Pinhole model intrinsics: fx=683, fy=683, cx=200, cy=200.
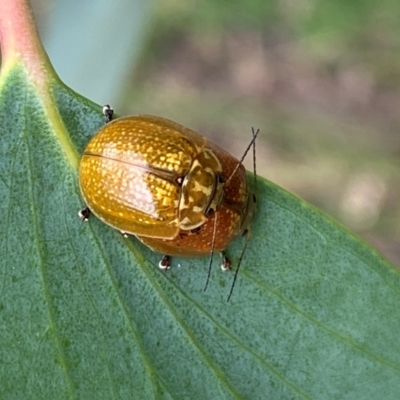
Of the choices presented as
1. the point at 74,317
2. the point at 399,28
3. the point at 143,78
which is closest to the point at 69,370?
the point at 74,317

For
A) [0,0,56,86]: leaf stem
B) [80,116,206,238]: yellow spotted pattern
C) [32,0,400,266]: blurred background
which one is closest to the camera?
[0,0,56,86]: leaf stem

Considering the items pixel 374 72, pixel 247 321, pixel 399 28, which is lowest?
pixel 247 321

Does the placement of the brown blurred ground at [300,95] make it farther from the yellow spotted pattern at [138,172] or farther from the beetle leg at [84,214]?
the beetle leg at [84,214]

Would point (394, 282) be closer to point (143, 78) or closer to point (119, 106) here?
point (119, 106)

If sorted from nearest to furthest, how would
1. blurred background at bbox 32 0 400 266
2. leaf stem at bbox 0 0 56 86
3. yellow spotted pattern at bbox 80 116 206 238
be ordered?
leaf stem at bbox 0 0 56 86
yellow spotted pattern at bbox 80 116 206 238
blurred background at bbox 32 0 400 266

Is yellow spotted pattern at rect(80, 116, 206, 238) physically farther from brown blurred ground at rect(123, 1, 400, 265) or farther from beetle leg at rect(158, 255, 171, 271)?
brown blurred ground at rect(123, 1, 400, 265)

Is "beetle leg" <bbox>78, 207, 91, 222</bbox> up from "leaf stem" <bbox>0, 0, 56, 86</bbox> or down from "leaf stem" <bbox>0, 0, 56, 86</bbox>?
down

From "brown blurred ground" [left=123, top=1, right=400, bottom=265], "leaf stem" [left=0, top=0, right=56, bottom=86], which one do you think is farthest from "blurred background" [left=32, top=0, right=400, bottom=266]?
"leaf stem" [left=0, top=0, right=56, bottom=86]

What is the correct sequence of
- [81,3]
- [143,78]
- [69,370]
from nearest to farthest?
1. [69,370]
2. [81,3]
3. [143,78]

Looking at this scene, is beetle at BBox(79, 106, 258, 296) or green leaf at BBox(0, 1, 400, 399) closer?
green leaf at BBox(0, 1, 400, 399)
